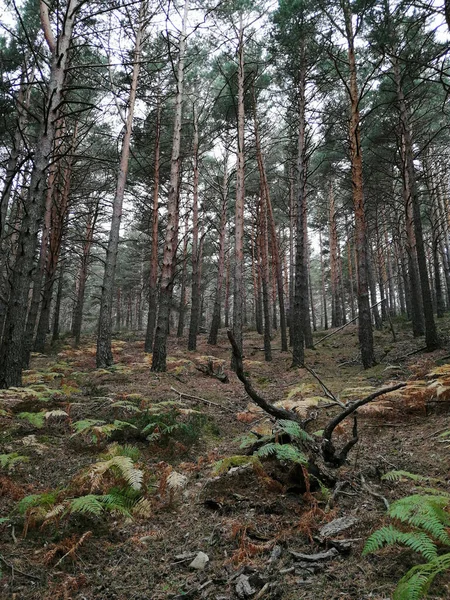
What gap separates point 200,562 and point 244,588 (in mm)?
431

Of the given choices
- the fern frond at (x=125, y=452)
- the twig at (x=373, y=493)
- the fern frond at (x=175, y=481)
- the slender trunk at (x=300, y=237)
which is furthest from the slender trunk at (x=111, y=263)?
the twig at (x=373, y=493)

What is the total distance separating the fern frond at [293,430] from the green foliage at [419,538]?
1.12 m

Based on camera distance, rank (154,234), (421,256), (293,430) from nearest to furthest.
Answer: (293,430) < (421,256) < (154,234)

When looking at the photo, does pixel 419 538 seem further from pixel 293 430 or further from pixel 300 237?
pixel 300 237

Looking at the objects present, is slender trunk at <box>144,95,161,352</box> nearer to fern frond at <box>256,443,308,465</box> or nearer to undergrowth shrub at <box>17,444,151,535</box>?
undergrowth shrub at <box>17,444,151,535</box>

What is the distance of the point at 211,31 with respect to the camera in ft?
41.7

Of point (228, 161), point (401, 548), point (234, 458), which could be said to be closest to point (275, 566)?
point (401, 548)

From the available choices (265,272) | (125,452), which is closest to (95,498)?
(125,452)

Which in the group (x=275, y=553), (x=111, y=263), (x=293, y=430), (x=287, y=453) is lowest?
(x=275, y=553)

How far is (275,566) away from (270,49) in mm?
15318

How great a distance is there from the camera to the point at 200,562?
2.21 metres

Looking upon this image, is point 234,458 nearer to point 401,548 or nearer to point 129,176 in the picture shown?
point 401,548

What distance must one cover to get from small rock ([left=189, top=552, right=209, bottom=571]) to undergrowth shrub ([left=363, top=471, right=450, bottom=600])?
102 cm

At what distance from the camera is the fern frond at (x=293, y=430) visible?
3146 mm
